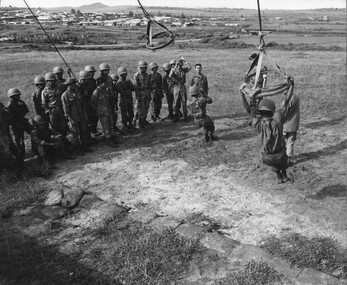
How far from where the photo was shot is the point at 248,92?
21.5 ft

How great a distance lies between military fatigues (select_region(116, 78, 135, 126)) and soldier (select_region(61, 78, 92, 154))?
1.51 m

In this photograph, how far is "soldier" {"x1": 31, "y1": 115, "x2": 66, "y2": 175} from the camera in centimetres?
805

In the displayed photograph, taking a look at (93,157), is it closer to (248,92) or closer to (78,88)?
(78,88)

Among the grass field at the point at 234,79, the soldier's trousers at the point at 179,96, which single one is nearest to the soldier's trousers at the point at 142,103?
the soldier's trousers at the point at 179,96

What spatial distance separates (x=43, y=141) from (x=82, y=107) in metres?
1.30

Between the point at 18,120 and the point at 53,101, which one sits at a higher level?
the point at 53,101

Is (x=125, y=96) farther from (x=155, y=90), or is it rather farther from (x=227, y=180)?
(x=227, y=180)

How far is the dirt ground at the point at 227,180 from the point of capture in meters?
5.95

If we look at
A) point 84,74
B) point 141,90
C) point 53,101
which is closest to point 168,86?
point 141,90

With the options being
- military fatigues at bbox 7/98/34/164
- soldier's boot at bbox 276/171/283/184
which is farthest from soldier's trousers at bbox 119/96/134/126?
soldier's boot at bbox 276/171/283/184

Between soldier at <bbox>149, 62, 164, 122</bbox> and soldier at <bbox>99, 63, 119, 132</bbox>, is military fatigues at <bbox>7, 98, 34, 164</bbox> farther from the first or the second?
soldier at <bbox>149, 62, 164, 122</bbox>

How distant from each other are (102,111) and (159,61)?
695 inches

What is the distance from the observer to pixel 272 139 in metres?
6.13

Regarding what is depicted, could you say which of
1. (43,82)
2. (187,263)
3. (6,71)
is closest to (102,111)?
(43,82)
